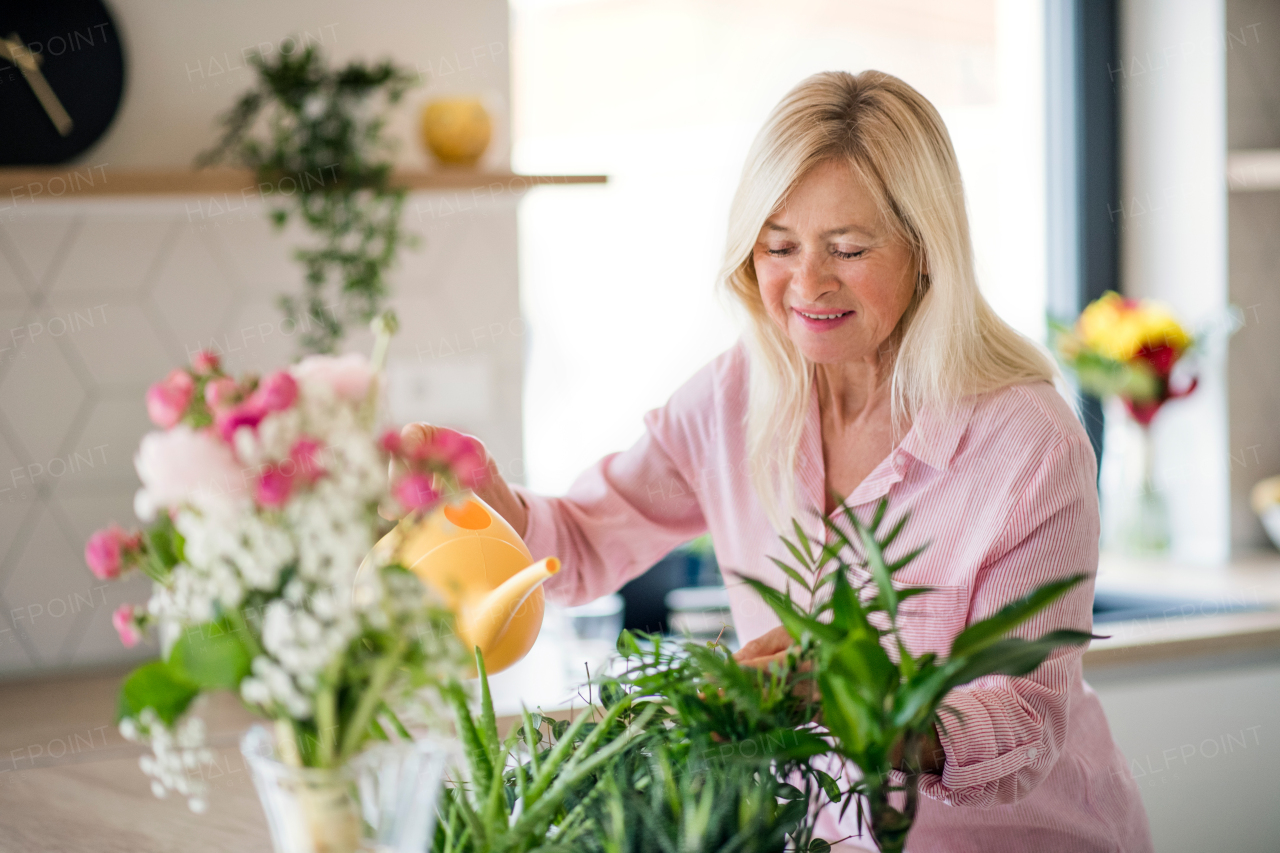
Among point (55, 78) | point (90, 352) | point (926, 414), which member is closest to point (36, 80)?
point (55, 78)

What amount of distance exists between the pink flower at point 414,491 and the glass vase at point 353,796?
0.44ft

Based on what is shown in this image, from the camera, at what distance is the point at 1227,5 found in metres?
2.30

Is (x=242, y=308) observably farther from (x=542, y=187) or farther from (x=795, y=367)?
(x=795, y=367)

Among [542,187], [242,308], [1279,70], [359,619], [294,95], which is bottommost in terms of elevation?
[359,619]

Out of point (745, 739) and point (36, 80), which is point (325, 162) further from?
point (745, 739)

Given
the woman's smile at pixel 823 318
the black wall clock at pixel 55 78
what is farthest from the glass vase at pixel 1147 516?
the black wall clock at pixel 55 78

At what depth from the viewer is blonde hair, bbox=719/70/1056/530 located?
3.52 ft

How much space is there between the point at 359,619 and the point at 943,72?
228 centimetres

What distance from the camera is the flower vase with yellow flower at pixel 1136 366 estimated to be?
2.26m

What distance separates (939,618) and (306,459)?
77 cm

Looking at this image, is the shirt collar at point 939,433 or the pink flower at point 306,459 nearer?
the pink flower at point 306,459

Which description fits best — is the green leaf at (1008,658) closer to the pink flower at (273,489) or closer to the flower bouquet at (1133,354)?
the pink flower at (273,489)

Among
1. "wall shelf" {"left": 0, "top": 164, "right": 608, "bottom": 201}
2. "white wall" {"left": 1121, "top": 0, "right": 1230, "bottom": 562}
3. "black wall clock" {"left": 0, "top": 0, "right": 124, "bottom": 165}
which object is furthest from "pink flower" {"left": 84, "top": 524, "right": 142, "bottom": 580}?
"white wall" {"left": 1121, "top": 0, "right": 1230, "bottom": 562}

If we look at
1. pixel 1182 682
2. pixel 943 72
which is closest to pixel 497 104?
pixel 943 72
